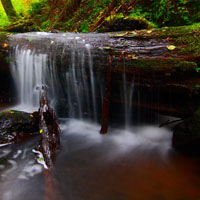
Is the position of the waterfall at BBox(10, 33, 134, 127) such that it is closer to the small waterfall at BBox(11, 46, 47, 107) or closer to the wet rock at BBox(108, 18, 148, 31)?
the small waterfall at BBox(11, 46, 47, 107)

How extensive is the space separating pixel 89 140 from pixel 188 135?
2.04 meters

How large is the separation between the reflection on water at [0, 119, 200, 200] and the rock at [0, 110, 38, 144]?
21 centimetres

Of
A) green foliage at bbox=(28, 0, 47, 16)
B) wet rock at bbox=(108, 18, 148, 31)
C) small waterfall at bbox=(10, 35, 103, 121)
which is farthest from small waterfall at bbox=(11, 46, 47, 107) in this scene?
green foliage at bbox=(28, 0, 47, 16)

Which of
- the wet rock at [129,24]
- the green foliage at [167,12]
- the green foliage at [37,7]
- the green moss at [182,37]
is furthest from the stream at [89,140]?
the green foliage at [37,7]

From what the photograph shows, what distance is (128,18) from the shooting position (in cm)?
552

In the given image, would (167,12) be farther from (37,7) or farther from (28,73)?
(37,7)

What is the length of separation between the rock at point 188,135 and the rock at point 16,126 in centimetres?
304

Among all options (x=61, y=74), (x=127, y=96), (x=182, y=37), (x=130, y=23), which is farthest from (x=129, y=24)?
(x=127, y=96)

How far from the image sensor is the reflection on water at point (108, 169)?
257cm

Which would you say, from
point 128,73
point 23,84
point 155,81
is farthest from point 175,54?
point 23,84

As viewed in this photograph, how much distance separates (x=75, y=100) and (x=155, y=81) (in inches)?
88.3

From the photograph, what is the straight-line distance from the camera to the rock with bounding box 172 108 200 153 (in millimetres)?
3127

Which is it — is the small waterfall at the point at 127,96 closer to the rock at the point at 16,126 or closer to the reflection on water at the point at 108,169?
the reflection on water at the point at 108,169

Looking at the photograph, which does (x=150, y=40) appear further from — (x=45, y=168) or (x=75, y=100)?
(x=45, y=168)
